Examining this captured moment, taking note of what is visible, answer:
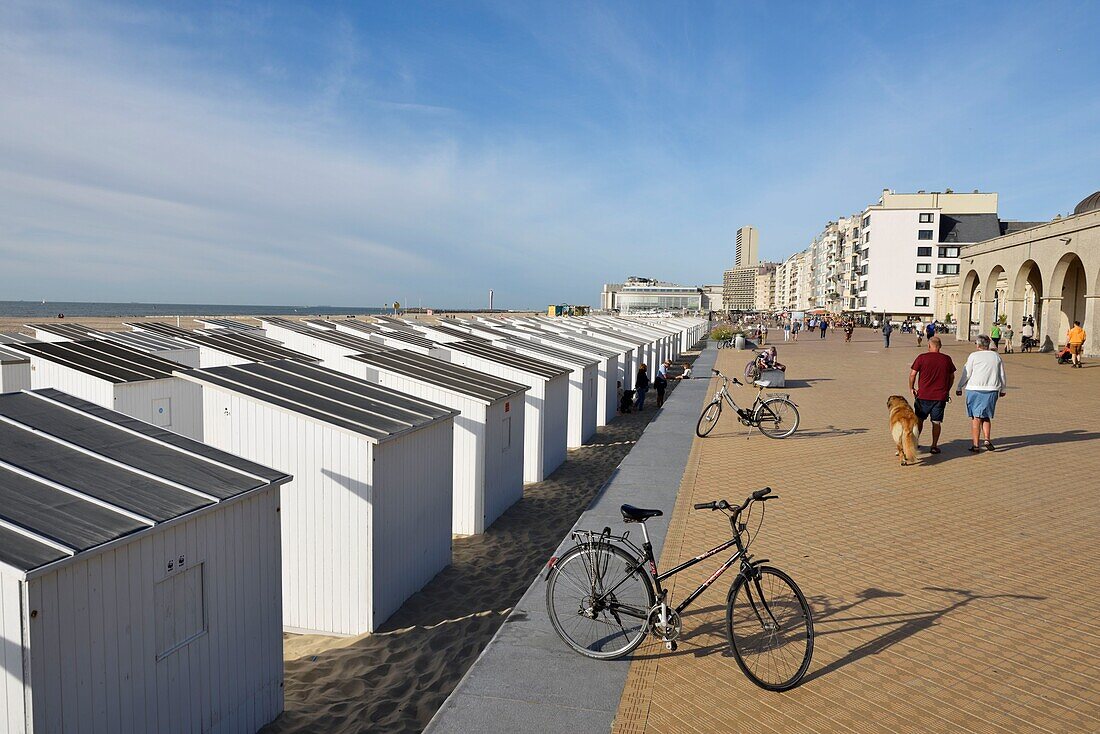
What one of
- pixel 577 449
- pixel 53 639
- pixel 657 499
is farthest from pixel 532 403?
pixel 53 639

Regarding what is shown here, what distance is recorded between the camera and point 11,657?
Answer: 11.8ft

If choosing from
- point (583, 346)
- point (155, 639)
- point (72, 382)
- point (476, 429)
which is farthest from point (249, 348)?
point (155, 639)

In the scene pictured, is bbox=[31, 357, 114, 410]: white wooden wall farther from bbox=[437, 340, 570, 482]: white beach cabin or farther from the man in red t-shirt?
the man in red t-shirt

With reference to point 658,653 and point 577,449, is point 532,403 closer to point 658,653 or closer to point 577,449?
point 577,449

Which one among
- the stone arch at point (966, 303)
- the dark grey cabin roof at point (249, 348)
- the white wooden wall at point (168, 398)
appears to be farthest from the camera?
the stone arch at point (966, 303)

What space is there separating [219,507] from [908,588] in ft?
16.9

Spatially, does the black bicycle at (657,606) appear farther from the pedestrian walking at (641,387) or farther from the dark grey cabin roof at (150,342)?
the pedestrian walking at (641,387)

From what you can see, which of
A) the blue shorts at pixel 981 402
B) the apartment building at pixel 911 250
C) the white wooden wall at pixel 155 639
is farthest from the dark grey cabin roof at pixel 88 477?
the apartment building at pixel 911 250

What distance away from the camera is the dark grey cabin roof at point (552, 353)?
17.7 metres

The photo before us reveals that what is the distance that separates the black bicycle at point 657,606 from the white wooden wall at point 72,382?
9.10 m

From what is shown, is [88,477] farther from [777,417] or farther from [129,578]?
[777,417]

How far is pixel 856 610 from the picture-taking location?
5.18m

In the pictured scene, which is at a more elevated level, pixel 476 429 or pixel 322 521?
pixel 476 429

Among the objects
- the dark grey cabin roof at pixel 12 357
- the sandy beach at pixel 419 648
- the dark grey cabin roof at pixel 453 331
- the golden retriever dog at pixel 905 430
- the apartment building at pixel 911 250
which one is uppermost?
the apartment building at pixel 911 250
